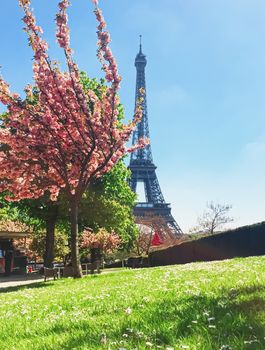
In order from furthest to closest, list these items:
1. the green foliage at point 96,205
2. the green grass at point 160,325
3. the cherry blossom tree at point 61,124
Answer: the green foliage at point 96,205, the cherry blossom tree at point 61,124, the green grass at point 160,325

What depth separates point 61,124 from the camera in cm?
2283

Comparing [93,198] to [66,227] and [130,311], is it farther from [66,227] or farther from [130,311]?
[130,311]

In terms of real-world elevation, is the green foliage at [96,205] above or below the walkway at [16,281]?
above

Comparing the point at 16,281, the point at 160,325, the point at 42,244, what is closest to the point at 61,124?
the point at 16,281

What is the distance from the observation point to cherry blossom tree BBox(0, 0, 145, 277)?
21828 millimetres

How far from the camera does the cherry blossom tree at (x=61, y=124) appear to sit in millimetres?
21828

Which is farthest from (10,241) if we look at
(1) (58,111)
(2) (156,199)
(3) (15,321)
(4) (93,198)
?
(2) (156,199)

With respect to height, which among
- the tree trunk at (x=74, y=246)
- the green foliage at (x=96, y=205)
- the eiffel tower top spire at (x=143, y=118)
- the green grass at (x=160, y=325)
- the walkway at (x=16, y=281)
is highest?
the eiffel tower top spire at (x=143, y=118)

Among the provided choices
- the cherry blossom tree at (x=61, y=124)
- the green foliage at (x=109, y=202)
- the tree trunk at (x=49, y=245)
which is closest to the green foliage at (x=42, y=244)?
the green foliage at (x=109, y=202)

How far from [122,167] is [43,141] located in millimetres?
21395

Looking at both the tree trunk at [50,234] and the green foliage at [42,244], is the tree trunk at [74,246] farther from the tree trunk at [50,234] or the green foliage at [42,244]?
the green foliage at [42,244]

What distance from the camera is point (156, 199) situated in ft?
332

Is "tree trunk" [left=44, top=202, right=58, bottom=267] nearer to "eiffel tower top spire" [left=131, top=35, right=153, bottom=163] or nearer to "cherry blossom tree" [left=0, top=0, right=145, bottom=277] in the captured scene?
"cherry blossom tree" [left=0, top=0, right=145, bottom=277]

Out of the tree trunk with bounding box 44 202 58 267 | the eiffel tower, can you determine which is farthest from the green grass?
the eiffel tower
